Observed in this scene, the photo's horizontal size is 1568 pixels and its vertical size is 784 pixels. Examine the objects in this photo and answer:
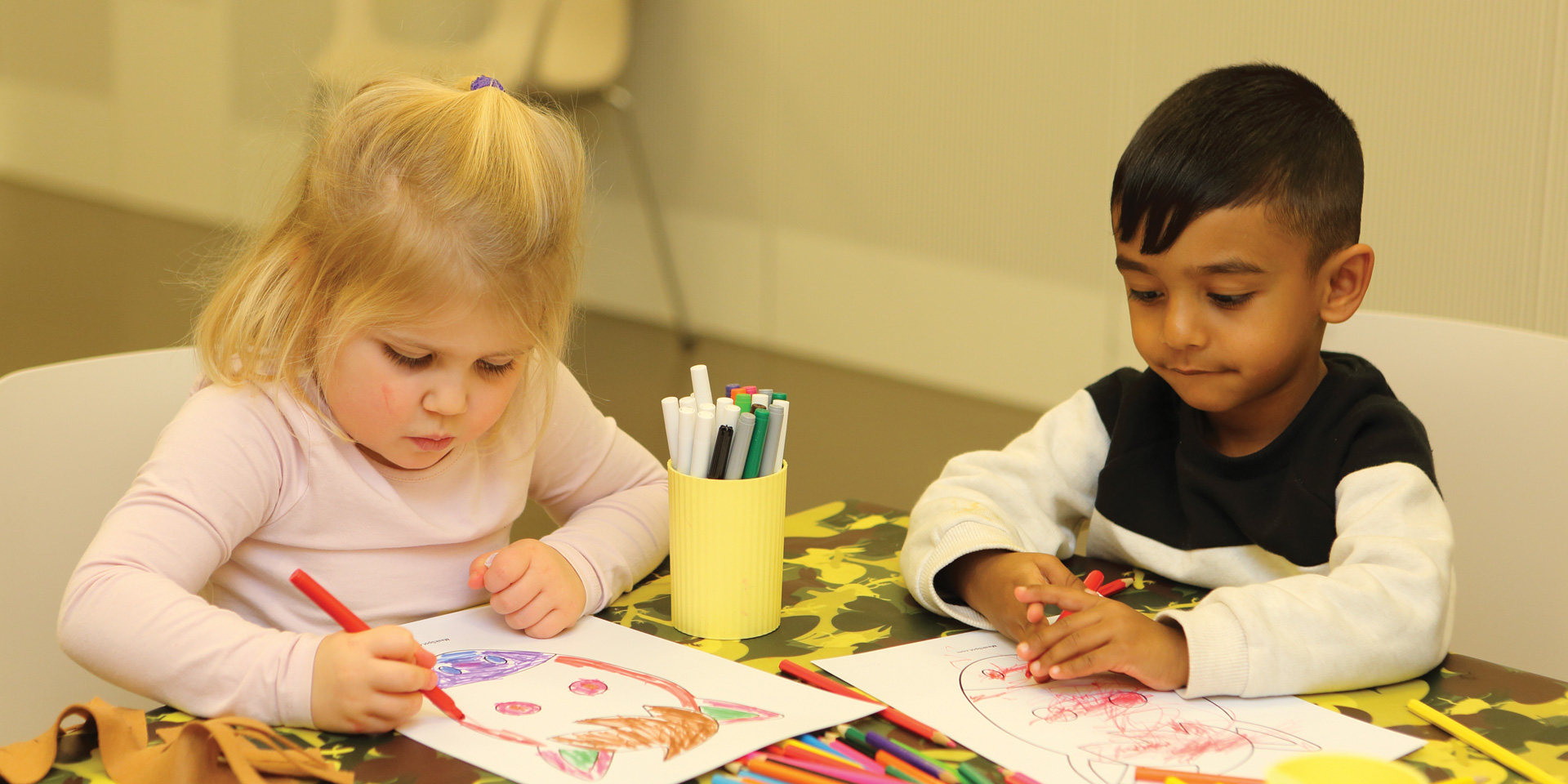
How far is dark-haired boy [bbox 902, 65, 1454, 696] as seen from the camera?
2.60ft

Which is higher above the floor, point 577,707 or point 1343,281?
point 1343,281

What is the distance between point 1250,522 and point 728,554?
0.37 m

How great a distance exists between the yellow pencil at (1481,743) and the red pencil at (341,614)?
1.75ft

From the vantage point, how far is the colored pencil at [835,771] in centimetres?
66

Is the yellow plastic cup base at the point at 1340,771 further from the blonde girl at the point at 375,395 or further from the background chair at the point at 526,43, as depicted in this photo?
the background chair at the point at 526,43

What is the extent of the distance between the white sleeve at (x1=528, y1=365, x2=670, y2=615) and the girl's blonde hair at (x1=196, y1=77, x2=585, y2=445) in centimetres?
15

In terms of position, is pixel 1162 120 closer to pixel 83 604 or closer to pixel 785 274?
pixel 83 604

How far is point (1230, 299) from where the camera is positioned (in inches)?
37.2

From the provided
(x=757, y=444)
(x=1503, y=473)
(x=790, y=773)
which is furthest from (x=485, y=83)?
(x=1503, y=473)

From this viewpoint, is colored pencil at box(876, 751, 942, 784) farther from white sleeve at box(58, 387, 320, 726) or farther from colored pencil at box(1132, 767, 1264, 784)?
white sleeve at box(58, 387, 320, 726)

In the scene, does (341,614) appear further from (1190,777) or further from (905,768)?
(1190,777)

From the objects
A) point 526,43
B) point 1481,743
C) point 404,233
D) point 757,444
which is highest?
point 526,43

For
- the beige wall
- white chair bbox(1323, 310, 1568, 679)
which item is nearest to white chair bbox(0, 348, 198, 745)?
white chair bbox(1323, 310, 1568, 679)

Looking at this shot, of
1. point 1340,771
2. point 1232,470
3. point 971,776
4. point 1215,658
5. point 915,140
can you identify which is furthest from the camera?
point 915,140
